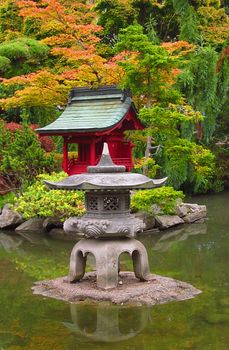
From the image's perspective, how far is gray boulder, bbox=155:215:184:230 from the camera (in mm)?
13109

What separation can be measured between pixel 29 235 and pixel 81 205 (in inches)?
57.7

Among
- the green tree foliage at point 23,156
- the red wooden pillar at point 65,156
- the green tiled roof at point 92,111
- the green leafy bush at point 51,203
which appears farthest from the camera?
the red wooden pillar at point 65,156

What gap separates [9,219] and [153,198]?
143 inches

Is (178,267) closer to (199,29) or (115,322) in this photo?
(115,322)

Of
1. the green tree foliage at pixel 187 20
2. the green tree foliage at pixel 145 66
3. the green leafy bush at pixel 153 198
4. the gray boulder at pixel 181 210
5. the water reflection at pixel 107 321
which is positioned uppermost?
the green tree foliage at pixel 187 20

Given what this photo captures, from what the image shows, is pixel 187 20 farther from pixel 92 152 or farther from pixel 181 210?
pixel 181 210

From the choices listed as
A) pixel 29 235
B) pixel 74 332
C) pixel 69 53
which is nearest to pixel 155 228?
pixel 29 235

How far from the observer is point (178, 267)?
8.76 metres

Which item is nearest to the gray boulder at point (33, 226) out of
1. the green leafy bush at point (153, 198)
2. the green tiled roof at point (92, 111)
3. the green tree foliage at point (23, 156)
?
the green tree foliage at point (23, 156)

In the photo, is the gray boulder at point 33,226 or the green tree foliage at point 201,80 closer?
the gray boulder at point 33,226

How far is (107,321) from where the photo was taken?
599cm

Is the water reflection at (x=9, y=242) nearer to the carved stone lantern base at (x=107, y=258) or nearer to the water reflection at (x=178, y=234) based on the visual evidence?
the water reflection at (x=178, y=234)

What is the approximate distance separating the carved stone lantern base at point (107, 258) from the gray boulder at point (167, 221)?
578 centimetres

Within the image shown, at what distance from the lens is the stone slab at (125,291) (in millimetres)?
6676
